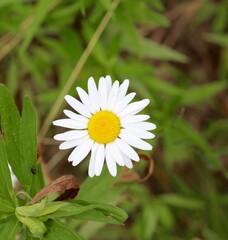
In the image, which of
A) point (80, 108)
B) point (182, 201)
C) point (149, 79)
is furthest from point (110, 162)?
point (182, 201)

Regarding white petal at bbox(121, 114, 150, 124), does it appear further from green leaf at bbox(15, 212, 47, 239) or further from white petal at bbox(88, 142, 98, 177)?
green leaf at bbox(15, 212, 47, 239)

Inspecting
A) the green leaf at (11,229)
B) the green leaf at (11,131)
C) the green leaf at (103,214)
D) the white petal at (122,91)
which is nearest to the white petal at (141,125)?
the white petal at (122,91)

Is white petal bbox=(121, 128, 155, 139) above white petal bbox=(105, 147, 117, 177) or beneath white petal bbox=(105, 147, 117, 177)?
above

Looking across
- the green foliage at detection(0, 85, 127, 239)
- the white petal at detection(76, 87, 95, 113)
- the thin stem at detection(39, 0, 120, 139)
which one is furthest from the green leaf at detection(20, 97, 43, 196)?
the thin stem at detection(39, 0, 120, 139)

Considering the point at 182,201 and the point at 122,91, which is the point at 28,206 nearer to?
the point at 122,91

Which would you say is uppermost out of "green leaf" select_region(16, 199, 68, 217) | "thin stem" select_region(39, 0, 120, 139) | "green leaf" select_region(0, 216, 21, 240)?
"thin stem" select_region(39, 0, 120, 139)

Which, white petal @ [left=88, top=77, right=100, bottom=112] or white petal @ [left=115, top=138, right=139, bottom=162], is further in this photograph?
white petal @ [left=88, top=77, right=100, bottom=112]

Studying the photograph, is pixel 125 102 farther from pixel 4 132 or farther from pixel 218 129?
pixel 218 129

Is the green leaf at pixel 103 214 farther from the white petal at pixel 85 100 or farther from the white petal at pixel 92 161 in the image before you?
the white petal at pixel 85 100
